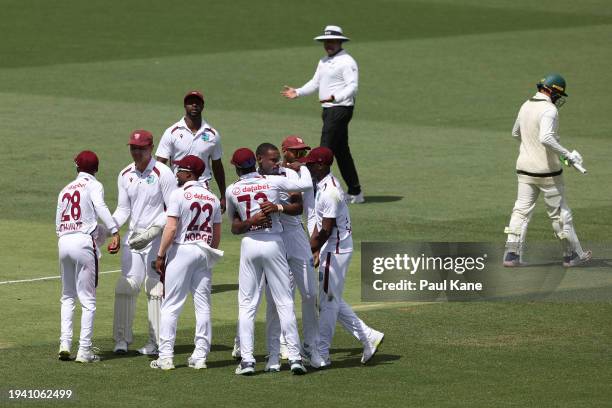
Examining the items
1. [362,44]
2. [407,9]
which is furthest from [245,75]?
[407,9]

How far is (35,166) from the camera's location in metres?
25.3

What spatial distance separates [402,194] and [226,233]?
410cm

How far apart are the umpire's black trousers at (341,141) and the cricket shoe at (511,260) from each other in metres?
4.67

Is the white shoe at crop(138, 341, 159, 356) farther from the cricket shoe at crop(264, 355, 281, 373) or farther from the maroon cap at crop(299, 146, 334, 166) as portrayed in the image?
the maroon cap at crop(299, 146, 334, 166)

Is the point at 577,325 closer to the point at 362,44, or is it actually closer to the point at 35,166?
the point at 35,166

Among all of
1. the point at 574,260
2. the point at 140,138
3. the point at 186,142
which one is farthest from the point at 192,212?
the point at 574,260

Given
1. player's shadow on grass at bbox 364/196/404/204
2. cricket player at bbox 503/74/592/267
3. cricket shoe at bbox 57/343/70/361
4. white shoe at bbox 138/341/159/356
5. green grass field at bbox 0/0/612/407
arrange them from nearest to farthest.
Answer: green grass field at bbox 0/0/612/407 → cricket shoe at bbox 57/343/70/361 → white shoe at bbox 138/341/159/356 → cricket player at bbox 503/74/592/267 → player's shadow on grass at bbox 364/196/404/204

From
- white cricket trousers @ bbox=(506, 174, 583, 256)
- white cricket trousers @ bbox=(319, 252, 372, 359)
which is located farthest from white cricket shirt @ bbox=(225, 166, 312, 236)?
white cricket trousers @ bbox=(506, 174, 583, 256)

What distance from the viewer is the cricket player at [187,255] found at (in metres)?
13.3

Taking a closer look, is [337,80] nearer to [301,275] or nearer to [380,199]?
[380,199]

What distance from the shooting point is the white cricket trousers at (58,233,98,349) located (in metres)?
13.6

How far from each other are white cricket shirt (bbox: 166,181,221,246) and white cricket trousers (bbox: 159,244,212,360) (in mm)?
105

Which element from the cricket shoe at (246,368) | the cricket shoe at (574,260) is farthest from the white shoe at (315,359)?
the cricket shoe at (574,260)

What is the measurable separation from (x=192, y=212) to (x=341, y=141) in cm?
953
